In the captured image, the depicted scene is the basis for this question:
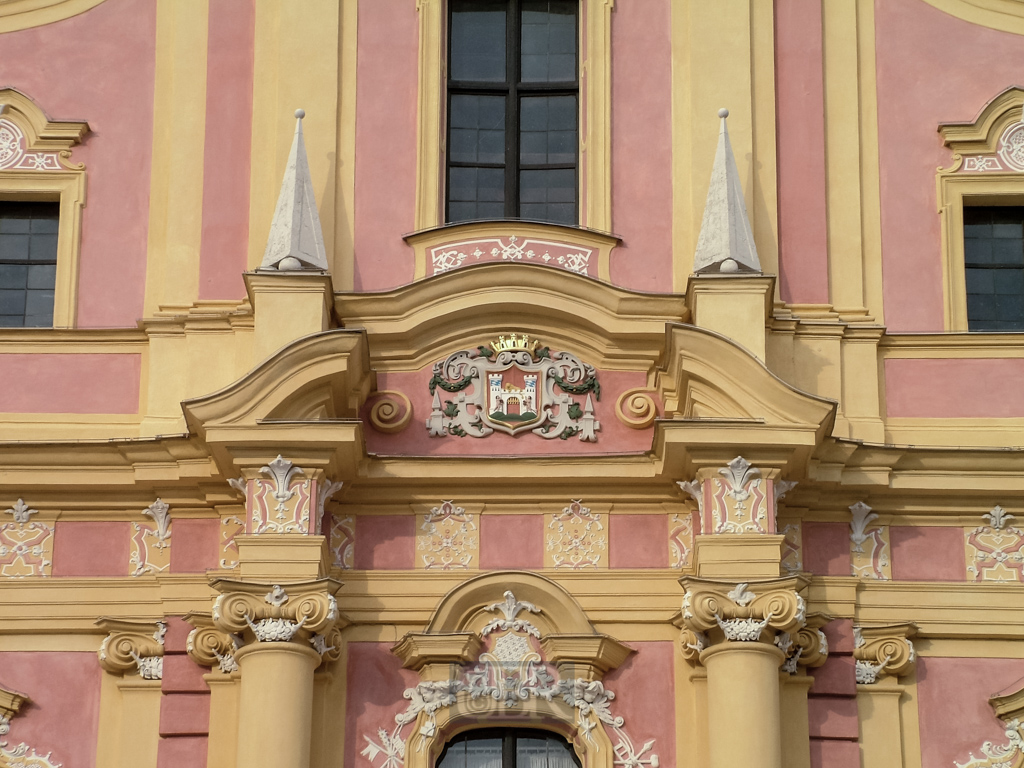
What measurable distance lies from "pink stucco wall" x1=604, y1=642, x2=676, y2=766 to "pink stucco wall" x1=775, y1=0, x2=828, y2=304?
2.52 metres

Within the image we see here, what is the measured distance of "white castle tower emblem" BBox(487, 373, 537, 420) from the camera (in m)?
15.1

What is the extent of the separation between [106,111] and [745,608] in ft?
18.2

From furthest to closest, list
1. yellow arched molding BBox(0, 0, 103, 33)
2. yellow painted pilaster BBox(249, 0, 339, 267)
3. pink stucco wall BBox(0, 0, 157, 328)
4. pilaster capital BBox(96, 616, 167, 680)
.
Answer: yellow arched molding BBox(0, 0, 103, 33), pink stucco wall BBox(0, 0, 157, 328), yellow painted pilaster BBox(249, 0, 339, 267), pilaster capital BBox(96, 616, 167, 680)

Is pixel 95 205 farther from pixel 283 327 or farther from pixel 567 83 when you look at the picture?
pixel 567 83

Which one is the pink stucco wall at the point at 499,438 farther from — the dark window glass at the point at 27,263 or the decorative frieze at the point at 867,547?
the dark window glass at the point at 27,263

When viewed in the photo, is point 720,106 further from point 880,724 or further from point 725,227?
point 880,724

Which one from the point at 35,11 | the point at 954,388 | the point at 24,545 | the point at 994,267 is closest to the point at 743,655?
the point at 954,388

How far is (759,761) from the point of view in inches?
545

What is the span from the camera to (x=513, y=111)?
16203 millimetres

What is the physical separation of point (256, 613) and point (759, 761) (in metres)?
3.00

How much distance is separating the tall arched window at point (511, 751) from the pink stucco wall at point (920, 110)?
11.4ft

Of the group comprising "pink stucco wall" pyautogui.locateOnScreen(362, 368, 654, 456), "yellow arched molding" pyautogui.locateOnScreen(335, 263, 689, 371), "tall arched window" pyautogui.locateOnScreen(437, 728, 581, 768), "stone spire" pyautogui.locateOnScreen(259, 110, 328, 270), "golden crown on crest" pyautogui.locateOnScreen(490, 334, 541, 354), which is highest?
"stone spire" pyautogui.locateOnScreen(259, 110, 328, 270)

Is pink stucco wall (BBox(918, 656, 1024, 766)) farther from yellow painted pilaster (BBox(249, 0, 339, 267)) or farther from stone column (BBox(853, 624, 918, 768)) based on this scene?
yellow painted pilaster (BBox(249, 0, 339, 267))

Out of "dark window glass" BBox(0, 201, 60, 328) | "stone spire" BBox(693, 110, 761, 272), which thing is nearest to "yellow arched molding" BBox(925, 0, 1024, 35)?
"stone spire" BBox(693, 110, 761, 272)
